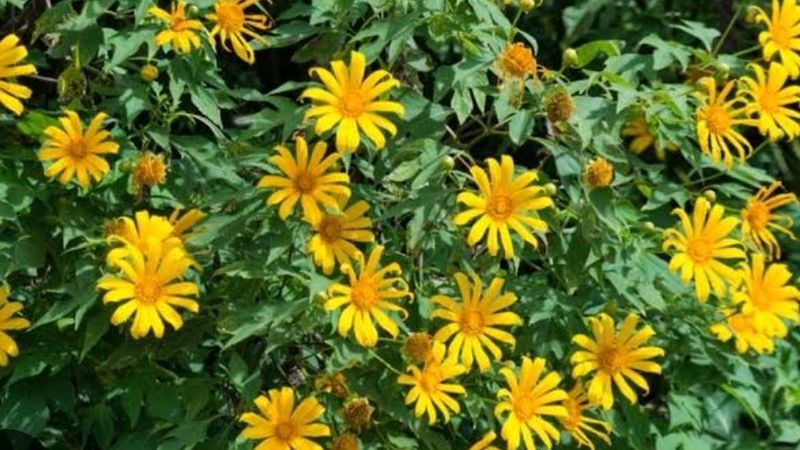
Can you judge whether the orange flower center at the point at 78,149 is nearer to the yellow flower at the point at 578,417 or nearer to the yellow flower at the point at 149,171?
the yellow flower at the point at 149,171

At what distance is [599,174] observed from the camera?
79.2 inches

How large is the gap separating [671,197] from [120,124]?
2.86 ft

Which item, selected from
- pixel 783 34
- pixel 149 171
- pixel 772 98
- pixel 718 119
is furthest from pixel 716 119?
pixel 149 171

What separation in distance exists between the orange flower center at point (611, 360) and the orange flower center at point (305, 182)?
0.53m

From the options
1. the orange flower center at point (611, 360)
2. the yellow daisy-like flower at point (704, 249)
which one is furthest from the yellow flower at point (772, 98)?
the orange flower center at point (611, 360)

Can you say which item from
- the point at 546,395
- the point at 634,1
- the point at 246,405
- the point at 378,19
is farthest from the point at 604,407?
the point at 634,1

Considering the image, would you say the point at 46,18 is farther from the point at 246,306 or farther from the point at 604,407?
the point at 604,407

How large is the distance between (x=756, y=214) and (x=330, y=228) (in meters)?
0.72

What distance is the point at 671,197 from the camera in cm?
232

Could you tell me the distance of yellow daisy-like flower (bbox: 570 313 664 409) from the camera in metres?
2.11

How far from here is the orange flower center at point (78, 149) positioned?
1968 mm

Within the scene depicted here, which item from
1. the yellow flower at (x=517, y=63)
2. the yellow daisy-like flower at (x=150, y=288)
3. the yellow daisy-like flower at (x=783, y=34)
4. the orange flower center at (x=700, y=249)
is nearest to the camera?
the yellow daisy-like flower at (x=150, y=288)

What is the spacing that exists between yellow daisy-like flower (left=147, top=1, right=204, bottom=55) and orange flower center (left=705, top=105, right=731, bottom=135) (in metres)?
0.74

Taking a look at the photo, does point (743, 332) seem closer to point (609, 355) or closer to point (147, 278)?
point (609, 355)
